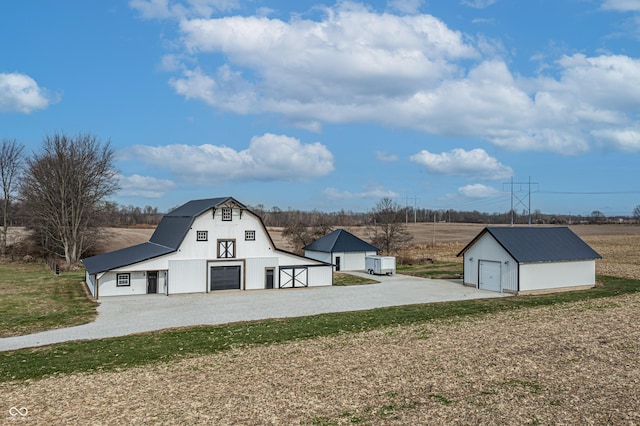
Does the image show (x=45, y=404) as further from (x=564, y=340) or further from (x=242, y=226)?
(x=242, y=226)

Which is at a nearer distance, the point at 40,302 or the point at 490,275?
the point at 40,302

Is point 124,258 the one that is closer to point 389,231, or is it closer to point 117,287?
point 117,287

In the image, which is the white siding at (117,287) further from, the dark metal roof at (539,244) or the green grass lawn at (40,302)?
the dark metal roof at (539,244)

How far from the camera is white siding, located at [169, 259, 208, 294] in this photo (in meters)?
33.0

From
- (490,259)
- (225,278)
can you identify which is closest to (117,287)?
(225,278)

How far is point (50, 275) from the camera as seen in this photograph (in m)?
41.5

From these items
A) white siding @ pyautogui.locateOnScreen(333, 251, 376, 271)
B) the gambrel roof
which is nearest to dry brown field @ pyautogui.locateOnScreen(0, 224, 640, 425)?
the gambrel roof

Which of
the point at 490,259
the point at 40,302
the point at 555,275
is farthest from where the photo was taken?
the point at 490,259

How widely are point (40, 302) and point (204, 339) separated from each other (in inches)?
564

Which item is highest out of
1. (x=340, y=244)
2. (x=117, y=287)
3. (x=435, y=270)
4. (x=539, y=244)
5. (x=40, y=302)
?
(x=539, y=244)

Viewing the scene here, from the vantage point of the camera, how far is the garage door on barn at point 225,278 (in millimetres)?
34281

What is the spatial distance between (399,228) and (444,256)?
6.97m

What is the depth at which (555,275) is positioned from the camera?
33.7 m

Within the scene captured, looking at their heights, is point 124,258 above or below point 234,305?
above
